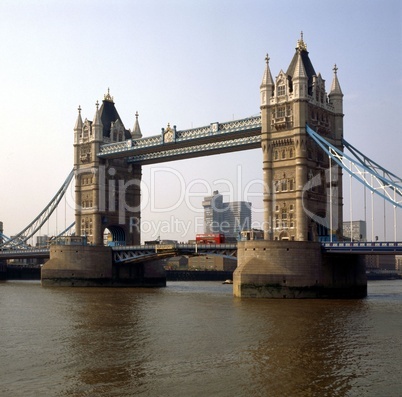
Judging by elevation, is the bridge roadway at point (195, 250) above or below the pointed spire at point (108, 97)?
A: below

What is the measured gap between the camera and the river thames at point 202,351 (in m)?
25.2

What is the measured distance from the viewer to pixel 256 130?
248ft

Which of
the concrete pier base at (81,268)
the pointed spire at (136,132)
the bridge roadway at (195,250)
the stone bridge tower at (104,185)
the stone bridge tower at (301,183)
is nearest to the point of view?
the bridge roadway at (195,250)

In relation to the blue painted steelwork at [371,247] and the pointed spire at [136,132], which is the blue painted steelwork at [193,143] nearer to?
the pointed spire at [136,132]

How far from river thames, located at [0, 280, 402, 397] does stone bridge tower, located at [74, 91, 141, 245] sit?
131 feet

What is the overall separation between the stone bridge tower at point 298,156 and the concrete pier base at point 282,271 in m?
5.18

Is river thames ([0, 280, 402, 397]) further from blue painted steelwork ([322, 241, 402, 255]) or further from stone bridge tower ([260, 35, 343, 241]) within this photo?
stone bridge tower ([260, 35, 343, 241])

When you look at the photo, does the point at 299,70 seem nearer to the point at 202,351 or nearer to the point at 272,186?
the point at 272,186

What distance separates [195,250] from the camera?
78.6 meters

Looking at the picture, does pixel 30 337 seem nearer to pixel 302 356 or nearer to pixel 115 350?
pixel 115 350

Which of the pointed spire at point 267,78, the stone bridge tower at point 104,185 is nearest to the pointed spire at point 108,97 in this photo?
the stone bridge tower at point 104,185

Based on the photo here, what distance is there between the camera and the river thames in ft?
82.6

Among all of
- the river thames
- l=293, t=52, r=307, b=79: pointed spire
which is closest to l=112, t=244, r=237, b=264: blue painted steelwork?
the river thames

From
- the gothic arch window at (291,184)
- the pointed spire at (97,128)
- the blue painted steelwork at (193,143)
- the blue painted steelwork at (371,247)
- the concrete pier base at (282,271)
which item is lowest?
the concrete pier base at (282,271)
